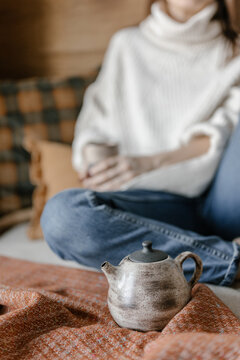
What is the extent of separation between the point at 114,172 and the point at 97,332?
62 cm

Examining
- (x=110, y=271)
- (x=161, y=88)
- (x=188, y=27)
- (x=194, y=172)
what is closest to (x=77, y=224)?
(x=110, y=271)

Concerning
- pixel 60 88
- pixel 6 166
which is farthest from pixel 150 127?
pixel 6 166

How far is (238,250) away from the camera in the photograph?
93cm

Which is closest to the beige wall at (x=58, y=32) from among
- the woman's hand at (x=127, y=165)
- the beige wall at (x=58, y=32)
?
the beige wall at (x=58, y=32)

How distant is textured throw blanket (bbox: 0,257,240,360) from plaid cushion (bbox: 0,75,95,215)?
851 mm

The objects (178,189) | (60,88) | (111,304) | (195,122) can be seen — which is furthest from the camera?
(60,88)

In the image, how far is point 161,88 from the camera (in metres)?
1.47

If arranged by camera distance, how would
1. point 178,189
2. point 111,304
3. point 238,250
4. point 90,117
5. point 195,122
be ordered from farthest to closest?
point 90,117, point 195,122, point 178,189, point 238,250, point 111,304

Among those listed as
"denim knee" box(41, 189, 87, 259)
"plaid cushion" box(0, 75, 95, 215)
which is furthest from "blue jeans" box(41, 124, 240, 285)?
"plaid cushion" box(0, 75, 95, 215)

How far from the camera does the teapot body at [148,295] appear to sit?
0.67m

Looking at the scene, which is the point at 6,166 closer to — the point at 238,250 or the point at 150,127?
the point at 150,127

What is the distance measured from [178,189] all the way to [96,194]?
345 mm

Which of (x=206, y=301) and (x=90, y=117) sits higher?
(x=90, y=117)

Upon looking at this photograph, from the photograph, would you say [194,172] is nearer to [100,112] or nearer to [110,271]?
[100,112]
